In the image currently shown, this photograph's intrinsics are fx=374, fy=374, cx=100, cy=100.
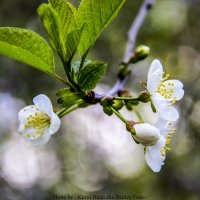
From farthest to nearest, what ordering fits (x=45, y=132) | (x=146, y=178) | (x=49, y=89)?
(x=146, y=178), (x=49, y=89), (x=45, y=132)

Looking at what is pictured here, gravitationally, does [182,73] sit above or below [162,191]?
above

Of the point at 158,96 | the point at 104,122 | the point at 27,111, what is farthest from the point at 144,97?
the point at 104,122

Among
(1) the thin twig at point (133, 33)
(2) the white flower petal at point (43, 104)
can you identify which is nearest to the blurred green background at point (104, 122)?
(1) the thin twig at point (133, 33)

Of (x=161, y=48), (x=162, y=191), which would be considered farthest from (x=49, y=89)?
(x=162, y=191)

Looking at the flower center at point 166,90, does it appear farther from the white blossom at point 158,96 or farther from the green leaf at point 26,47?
the green leaf at point 26,47

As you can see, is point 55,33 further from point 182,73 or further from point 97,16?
point 182,73

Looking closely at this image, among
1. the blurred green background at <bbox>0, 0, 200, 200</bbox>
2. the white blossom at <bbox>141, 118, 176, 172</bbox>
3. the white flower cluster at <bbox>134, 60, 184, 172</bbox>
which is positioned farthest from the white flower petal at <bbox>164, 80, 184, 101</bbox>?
the blurred green background at <bbox>0, 0, 200, 200</bbox>
